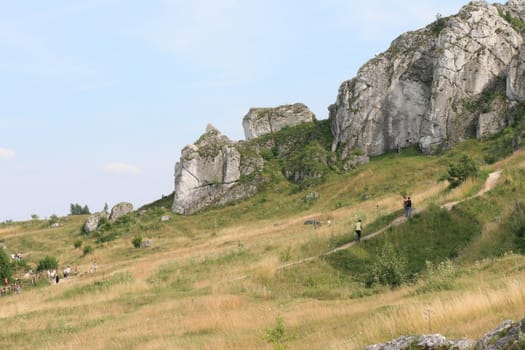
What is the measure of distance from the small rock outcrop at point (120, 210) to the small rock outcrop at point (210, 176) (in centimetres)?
835

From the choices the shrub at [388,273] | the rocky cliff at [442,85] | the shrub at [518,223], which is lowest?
the shrub at [388,273]

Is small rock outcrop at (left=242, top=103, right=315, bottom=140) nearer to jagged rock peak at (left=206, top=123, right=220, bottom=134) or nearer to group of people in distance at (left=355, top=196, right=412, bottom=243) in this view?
jagged rock peak at (left=206, top=123, right=220, bottom=134)

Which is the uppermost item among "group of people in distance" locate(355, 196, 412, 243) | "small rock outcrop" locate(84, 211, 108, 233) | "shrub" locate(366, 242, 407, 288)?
"small rock outcrop" locate(84, 211, 108, 233)

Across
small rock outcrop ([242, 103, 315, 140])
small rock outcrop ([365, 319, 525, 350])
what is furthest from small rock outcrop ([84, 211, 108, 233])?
small rock outcrop ([365, 319, 525, 350])

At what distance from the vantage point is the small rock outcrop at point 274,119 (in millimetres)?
89000

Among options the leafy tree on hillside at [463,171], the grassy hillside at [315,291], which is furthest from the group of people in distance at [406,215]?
the leafy tree on hillside at [463,171]

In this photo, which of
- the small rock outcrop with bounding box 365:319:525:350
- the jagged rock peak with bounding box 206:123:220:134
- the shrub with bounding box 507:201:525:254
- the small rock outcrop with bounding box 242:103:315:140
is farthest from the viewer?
the small rock outcrop with bounding box 242:103:315:140

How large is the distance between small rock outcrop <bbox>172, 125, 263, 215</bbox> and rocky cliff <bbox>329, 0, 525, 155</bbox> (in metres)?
16.2

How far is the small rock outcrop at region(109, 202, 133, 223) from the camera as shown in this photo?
74938mm

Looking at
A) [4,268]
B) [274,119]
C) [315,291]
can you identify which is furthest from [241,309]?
[274,119]

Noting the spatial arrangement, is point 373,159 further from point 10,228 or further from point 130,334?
point 10,228

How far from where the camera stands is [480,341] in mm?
6812

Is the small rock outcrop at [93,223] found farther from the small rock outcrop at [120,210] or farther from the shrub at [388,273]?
the shrub at [388,273]

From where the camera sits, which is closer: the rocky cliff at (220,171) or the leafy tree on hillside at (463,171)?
the leafy tree on hillside at (463,171)
